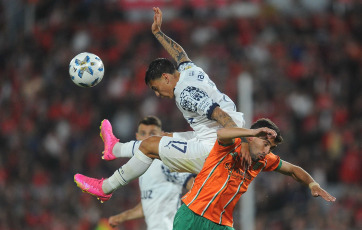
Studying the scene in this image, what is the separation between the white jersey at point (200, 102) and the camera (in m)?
5.89

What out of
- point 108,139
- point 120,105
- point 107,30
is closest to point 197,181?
point 108,139

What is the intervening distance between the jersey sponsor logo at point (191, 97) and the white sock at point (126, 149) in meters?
0.84

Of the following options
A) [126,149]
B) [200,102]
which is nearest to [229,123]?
[200,102]

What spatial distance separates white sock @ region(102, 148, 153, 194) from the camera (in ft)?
20.2

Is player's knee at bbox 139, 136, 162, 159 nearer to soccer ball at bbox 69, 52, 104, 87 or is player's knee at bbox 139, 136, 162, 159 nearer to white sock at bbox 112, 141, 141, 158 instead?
white sock at bbox 112, 141, 141, 158

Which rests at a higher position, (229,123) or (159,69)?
(159,69)

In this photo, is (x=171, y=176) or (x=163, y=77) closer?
(x=163, y=77)

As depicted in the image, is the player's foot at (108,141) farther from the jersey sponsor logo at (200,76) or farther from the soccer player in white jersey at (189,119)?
the jersey sponsor logo at (200,76)

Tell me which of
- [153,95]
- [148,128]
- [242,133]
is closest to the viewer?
[242,133]

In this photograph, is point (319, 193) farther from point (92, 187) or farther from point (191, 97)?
point (92, 187)

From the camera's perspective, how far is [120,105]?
45.7ft

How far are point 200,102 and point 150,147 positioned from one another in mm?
672

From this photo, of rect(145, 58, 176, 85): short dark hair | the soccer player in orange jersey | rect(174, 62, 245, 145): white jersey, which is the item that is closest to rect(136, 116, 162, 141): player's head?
rect(174, 62, 245, 145): white jersey

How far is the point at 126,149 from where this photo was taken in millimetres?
6625
